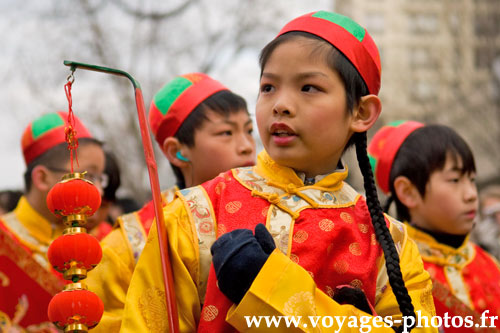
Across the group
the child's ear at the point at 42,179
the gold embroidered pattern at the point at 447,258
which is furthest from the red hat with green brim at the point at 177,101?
the gold embroidered pattern at the point at 447,258

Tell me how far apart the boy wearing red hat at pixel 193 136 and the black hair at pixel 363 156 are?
1153 mm

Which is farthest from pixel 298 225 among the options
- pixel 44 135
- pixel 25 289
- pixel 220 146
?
pixel 44 135

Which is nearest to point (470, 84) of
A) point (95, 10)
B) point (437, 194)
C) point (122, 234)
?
point (95, 10)

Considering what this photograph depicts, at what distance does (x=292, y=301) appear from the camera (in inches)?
75.7

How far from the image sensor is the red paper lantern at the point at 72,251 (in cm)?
197

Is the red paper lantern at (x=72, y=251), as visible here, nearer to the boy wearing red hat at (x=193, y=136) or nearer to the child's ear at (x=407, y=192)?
the boy wearing red hat at (x=193, y=136)

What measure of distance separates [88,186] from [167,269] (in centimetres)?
35

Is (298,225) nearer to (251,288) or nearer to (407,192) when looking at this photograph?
(251,288)

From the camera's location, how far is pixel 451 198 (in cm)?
379

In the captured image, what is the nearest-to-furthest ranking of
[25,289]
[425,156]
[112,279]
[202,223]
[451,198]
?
[202,223] → [112,279] → [25,289] → [451,198] → [425,156]

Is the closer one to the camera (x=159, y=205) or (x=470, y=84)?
(x=159, y=205)

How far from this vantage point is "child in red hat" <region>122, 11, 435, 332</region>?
6.34 ft

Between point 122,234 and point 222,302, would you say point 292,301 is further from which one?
point 122,234

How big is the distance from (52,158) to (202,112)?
1.10 meters
